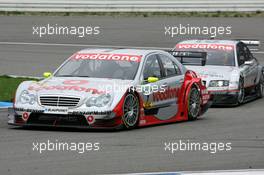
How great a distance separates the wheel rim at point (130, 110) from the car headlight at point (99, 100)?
0.97 ft

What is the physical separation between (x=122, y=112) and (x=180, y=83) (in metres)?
2.08

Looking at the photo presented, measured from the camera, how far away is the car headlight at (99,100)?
13242 mm

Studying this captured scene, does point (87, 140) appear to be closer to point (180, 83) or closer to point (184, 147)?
point (184, 147)

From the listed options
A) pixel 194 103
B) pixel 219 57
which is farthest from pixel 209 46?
pixel 194 103

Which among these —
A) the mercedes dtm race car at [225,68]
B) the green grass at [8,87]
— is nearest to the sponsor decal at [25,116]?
the green grass at [8,87]

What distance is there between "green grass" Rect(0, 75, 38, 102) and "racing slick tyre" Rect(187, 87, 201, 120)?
3.66 m

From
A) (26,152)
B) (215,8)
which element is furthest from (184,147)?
(215,8)

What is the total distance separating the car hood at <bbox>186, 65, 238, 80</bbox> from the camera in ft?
58.8

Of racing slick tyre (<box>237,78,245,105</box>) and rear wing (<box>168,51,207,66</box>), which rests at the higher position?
rear wing (<box>168,51,207,66</box>)

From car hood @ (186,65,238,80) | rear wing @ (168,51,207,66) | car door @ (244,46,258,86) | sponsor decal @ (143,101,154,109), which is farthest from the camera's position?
car door @ (244,46,258,86)

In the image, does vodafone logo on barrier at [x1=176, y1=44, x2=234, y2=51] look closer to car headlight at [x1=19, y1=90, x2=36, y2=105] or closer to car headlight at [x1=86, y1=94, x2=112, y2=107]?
car headlight at [x1=86, y1=94, x2=112, y2=107]

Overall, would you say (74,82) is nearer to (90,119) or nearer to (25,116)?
(90,119)

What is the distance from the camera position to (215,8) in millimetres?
35812

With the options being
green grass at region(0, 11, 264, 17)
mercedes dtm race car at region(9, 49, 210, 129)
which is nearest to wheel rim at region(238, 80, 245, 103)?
mercedes dtm race car at region(9, 49, 210, 129)
